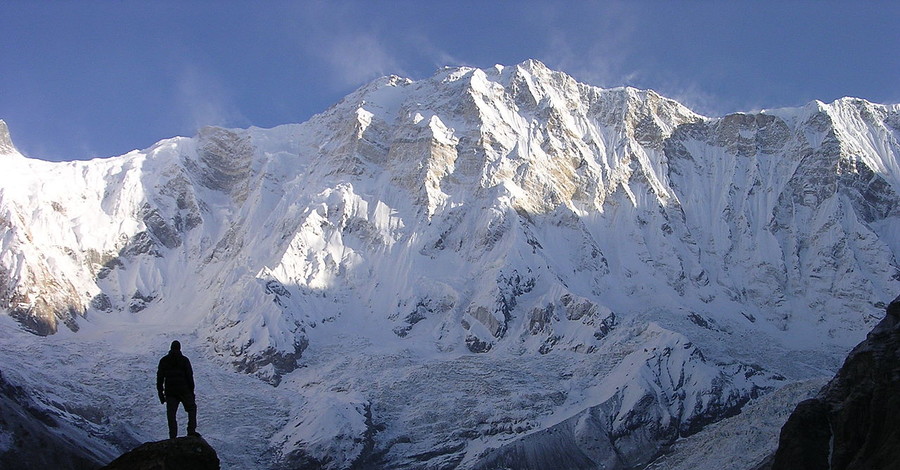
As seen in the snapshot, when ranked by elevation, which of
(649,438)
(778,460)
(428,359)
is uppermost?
(428,359)

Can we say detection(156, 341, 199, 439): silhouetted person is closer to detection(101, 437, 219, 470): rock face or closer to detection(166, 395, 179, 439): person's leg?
detection(166, 395, 179, 439): person's leg

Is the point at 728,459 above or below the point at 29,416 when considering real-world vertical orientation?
below

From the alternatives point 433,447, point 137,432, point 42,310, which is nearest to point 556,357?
point 433,447

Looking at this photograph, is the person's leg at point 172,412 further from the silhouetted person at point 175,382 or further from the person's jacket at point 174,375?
the person's jacket at point 174,375

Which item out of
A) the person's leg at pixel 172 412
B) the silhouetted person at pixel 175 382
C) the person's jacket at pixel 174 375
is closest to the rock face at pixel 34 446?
the person's leg at pixel 172 412

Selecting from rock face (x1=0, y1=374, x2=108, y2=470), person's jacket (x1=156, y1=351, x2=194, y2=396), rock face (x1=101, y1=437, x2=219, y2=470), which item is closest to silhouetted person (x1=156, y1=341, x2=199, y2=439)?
person's jacket (x1=156, y1=351, x2=194, y2=396)

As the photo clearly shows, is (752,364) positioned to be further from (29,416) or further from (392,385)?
(29,416)

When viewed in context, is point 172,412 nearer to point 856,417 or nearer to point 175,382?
point 175,382
